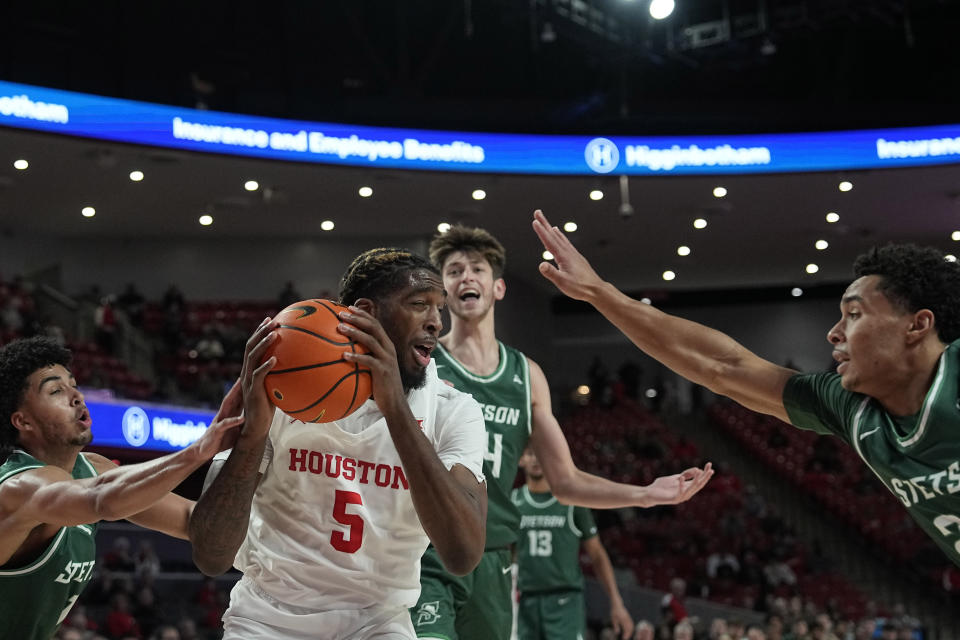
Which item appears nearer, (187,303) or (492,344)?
(492,344)

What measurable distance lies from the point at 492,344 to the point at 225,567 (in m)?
2.42

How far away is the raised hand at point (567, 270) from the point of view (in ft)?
11.5

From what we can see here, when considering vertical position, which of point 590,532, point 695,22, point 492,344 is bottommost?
point 590,532

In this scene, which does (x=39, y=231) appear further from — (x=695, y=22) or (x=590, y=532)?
(x=590, y=532)

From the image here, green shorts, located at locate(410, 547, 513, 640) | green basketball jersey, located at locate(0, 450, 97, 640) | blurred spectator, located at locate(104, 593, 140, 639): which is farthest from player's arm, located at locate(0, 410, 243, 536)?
blurred spectator, located at locate(104, 593, 140, 639)

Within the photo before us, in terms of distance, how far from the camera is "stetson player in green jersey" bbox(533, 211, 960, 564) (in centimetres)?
295

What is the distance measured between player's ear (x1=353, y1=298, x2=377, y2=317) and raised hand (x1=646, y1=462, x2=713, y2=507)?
150cm

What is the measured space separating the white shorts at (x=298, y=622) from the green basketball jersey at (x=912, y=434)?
1.36m

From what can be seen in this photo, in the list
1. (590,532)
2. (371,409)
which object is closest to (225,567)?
(371,409)

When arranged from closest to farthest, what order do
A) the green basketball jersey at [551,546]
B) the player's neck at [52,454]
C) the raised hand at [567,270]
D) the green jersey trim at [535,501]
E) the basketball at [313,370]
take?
1. the basketball at [313,370]
2. the raised hand at [567,270]
3. the player's neck at [52,454]
4. the green basketball jersey at [551,546]
5. the green jersey trim at [535,501]

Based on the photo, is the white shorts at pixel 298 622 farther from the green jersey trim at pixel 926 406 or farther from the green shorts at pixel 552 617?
the green shorts at pixel 552 617

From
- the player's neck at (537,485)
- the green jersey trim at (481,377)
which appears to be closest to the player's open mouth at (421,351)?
the green jersey trim at (481,377)

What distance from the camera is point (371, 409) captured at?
3244mm

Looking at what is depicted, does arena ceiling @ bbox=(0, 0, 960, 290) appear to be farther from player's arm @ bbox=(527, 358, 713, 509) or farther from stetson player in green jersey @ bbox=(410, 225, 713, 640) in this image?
player's arm @ bbox=(527, 358, 713, 509)
